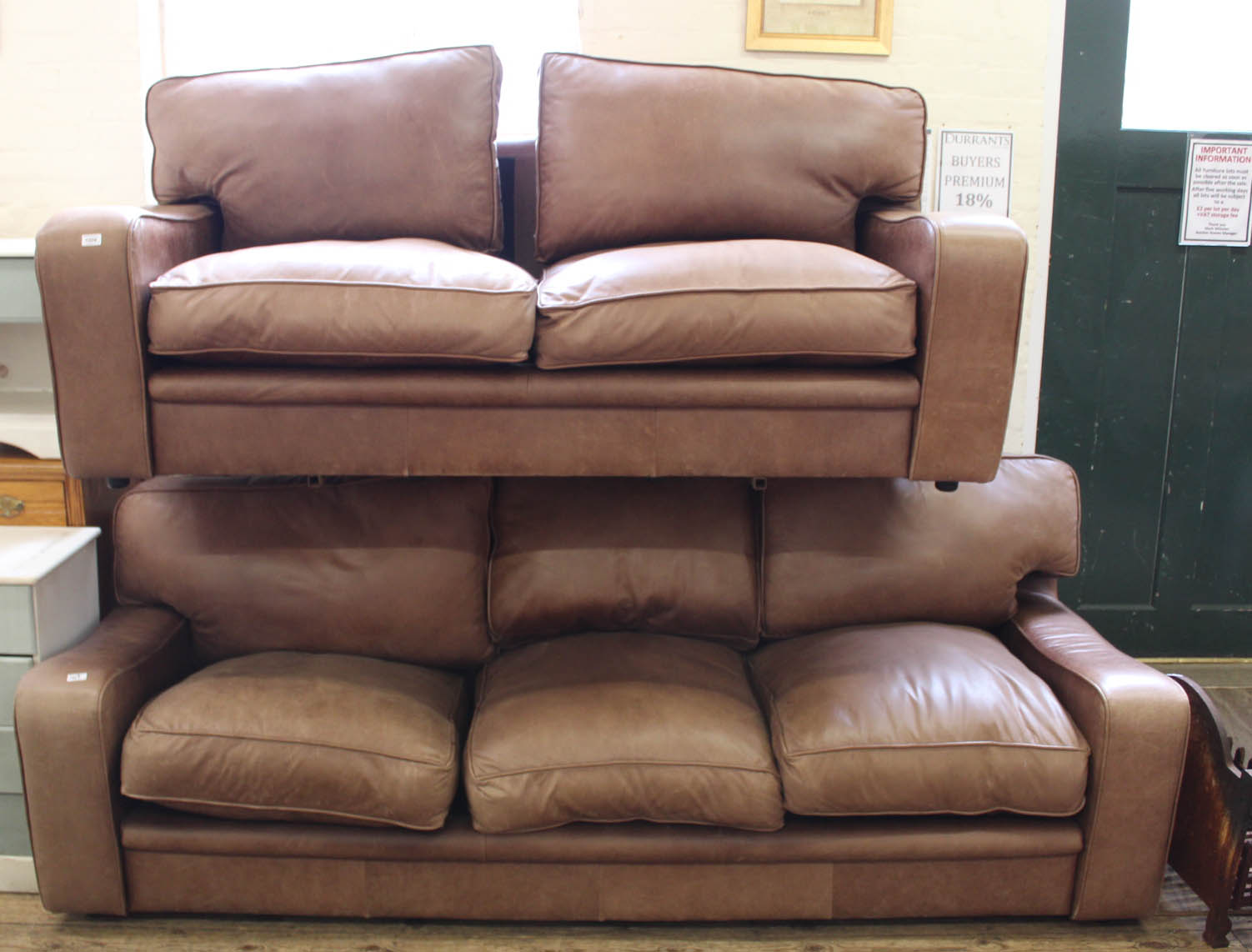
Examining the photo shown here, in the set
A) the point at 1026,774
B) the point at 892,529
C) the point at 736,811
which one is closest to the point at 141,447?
the point at 736,811

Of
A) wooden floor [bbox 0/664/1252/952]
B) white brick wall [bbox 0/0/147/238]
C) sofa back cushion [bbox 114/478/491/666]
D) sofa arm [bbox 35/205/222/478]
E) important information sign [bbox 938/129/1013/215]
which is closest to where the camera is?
sofa arm [bbox 35/205/222/478]

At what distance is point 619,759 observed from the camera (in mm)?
1430

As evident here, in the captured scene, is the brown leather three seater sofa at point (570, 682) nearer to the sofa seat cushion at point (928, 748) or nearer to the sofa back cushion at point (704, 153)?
the sofa seat cushion at point (928, 748)

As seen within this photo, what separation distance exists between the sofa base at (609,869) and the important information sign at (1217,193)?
161 centimetres

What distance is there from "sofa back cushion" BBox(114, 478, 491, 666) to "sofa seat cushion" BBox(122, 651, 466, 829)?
0.76 feet

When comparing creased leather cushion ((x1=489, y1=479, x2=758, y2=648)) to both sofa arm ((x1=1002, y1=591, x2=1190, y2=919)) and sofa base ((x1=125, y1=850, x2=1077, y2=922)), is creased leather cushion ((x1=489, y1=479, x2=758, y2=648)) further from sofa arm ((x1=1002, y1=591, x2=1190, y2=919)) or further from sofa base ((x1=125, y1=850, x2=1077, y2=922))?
sofa arm ((x1=1002, y1=591, x2=1190, y2=919))

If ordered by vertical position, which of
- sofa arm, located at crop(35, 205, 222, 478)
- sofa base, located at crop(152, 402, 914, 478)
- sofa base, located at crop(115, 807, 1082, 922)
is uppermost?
sofa arm, located at crop(35, 205, 222, 478)

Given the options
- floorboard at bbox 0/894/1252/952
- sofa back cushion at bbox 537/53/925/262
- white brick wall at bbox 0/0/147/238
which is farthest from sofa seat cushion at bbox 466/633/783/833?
white brick wall at bbox 0/0/147/238

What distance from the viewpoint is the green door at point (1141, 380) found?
7.65ft

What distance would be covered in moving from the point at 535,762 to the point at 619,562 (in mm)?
431

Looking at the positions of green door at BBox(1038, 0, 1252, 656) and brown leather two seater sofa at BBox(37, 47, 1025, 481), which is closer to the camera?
brown leather two seater sofa at BBox(37, 47, 1025, 481)

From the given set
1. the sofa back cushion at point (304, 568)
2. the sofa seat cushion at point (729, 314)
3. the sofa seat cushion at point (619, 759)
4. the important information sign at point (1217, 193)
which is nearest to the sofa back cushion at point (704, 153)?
the sofa seat cushion at point (729, 314)

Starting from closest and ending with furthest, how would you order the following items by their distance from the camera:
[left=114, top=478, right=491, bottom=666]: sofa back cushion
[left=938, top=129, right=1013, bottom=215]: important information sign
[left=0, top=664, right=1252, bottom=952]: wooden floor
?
[left=0, top=664, right=1252, bottom=952]: wooden floor
[left=114, top=478, right=491, bottom=666]: sofa back cushion
[left=938, top=129, right=1013, bottom=215]: important information sign

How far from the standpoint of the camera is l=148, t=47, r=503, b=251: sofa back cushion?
1778 mm
